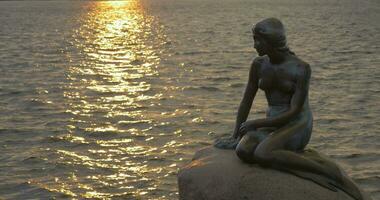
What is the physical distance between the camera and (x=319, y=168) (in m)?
7.66

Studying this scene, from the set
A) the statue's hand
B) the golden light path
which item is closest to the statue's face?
the statue's hand

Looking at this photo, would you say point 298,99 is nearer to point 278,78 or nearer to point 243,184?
point 278,78

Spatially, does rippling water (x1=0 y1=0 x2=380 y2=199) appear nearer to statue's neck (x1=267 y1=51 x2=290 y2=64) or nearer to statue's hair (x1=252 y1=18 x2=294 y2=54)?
statue's neck (x1=267 y1=51 x2=290 y2=64)

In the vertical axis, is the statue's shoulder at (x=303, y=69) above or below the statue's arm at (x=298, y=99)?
A: above

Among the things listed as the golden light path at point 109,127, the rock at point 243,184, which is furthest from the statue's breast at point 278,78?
the golden light path at point 109,127

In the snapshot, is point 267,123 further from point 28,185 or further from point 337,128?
point 337,128

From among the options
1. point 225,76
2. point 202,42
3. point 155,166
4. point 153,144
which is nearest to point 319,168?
point 155,166

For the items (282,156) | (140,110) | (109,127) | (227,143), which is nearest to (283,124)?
(282,156)

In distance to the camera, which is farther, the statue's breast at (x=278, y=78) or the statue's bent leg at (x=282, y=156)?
the statue's breast at (x=278, y=78)

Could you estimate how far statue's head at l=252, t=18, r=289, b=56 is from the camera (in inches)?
301

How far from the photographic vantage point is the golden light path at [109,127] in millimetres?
11391

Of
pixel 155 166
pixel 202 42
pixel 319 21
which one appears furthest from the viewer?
pixel 319 21

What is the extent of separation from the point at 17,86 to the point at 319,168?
46.5ft

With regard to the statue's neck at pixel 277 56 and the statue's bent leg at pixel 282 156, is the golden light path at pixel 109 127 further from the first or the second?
the statue's neck at pixel 277 56
